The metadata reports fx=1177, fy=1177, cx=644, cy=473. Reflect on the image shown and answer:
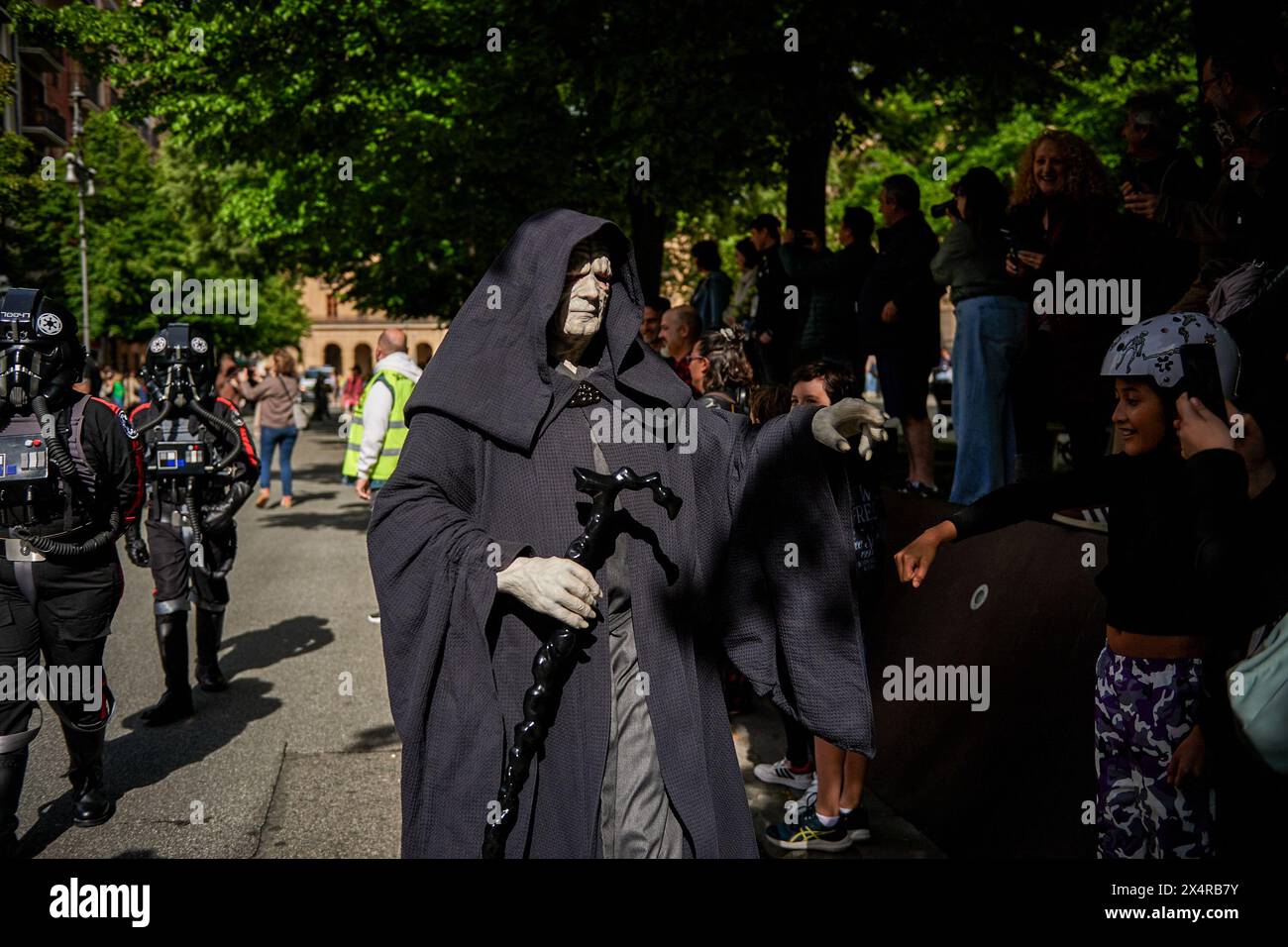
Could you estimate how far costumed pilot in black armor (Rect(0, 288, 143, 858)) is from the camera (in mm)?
4789

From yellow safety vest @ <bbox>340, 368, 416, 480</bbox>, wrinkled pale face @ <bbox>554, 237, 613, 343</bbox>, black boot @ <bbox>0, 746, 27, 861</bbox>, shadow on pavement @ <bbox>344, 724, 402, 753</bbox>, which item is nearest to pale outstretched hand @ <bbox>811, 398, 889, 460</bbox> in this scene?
wrinkled pale face @ <bbox>554, 237, 613, 343</bbox>

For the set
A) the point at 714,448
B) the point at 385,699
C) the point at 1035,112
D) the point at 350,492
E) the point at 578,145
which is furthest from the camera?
the point at 1035,112

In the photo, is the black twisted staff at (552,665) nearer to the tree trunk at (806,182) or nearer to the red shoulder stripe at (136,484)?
the red shoulder stripe at (136,484)

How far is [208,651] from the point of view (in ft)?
24.4

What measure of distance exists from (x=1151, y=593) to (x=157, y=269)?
132 ft

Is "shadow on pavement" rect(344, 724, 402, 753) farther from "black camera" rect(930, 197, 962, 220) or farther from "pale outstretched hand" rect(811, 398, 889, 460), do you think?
"black camera" rect(930, 197, 962, 220)

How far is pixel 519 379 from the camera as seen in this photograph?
290 centimetres

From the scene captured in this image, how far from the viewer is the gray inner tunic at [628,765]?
285 centimetres

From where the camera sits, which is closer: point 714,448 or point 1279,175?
point 714,448

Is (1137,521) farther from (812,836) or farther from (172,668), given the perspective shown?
(172,668)

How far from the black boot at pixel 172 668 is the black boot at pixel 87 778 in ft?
4.75

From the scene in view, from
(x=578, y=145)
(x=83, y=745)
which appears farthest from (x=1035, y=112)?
(x=83, y=745)

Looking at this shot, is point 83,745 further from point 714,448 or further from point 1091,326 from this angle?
point 1091,326

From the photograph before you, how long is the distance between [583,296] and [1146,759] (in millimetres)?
2021
